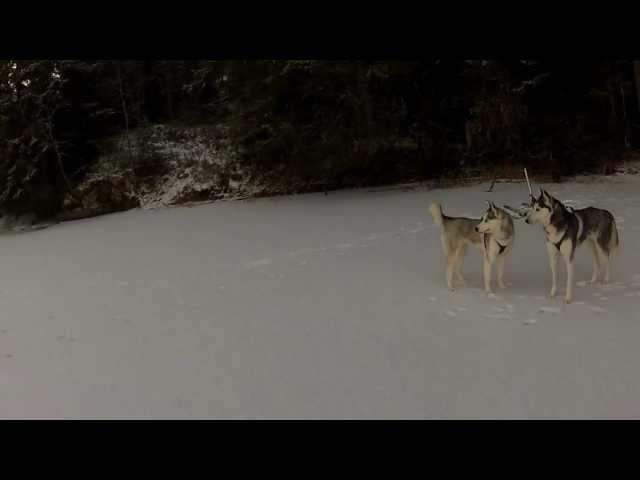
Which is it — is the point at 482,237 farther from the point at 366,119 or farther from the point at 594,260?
the point at 366,119

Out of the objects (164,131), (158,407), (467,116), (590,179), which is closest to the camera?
(158,407)

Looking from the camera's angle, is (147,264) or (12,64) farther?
(12,64)

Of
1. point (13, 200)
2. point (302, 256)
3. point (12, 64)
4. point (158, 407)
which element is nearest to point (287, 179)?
point (302, 256)

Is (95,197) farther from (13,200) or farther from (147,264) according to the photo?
(147,264)

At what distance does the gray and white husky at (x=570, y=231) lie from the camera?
3.38 m

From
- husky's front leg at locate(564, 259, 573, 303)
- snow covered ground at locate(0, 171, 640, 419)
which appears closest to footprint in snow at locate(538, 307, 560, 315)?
snow covered ground at locate(0, 171, 640, 419)

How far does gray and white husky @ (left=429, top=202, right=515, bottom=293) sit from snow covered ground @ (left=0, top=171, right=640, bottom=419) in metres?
0.24

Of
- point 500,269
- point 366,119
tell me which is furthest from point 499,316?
point 366,119

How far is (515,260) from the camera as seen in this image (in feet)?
15.0

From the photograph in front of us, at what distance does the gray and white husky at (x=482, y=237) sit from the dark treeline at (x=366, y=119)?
569 cm

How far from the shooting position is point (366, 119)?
9625 mm

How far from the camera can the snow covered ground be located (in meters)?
2.37

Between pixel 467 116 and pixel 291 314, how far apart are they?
8.57 meters

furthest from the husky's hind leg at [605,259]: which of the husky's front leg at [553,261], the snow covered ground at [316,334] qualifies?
the husky's front leg at [553,261]
